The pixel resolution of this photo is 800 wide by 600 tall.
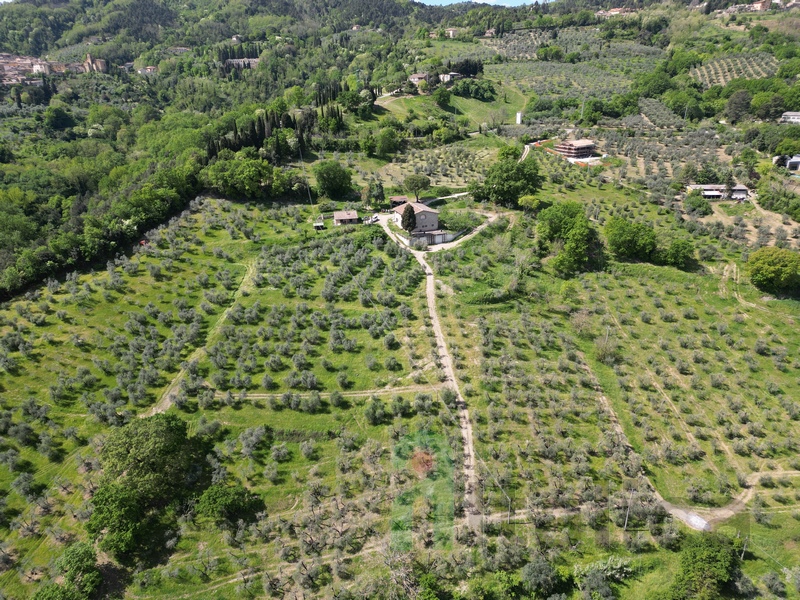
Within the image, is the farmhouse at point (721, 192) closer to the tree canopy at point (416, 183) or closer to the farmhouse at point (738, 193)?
the farmhouse at point (738, 193)

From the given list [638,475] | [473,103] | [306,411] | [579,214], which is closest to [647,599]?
[638,475]

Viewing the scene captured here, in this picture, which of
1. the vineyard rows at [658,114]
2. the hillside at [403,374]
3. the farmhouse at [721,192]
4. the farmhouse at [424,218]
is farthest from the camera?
the vineyard rows at [658,114]

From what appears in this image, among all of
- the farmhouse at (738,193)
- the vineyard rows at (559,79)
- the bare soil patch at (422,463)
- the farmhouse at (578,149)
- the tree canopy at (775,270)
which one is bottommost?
the bare soil patch at (422,463)

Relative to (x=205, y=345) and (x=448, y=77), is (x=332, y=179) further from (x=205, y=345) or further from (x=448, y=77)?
(x=448, y=77)

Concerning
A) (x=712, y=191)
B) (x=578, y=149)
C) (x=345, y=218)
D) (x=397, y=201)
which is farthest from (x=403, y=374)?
(x=578, y=149)

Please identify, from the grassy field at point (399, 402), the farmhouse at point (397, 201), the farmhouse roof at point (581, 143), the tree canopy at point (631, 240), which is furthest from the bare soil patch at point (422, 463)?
the farmhouse roof at point (581, 143)

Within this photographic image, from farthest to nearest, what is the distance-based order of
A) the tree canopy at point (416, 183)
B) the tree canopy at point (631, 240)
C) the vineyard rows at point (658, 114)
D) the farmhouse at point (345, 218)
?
the vineyard rows at point (658, 114) → the tree canopy at point (416, 183) → the farmhouse at point (345, 218) → the tree canopy at point (631, 240)

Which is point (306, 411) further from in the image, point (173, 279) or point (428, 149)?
point (428, 149)
